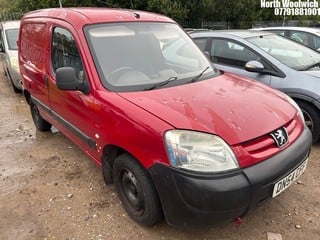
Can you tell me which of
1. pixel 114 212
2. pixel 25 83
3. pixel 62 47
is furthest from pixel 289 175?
pixel 25 83

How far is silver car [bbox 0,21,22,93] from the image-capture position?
24.8 ft

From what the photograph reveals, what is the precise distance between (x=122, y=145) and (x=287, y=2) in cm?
2353

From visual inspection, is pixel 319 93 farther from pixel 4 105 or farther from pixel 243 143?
pixel 4 105

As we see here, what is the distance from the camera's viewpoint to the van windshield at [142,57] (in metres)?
2.98

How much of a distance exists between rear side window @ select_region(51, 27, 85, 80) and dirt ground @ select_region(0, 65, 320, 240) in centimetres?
125

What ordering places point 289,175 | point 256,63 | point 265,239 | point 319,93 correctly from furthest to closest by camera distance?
point 256,63 → point 319,93 → point 265,239 → point 289,175

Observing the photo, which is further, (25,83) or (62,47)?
(25,83)

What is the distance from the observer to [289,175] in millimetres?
2523

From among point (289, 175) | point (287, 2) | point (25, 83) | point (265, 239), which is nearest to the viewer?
point (289, 175)

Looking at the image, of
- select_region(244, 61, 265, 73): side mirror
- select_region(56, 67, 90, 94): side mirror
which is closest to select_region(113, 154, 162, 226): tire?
select_region(56, 67, 90, 94): side mirror

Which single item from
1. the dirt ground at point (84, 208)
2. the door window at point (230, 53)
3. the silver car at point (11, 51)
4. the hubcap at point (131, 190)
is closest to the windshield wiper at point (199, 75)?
the hubcap at point (131, 190)

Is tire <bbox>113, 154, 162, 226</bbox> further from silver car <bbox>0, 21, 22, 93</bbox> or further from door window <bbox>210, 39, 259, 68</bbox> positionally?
silver car <bbox>0, 21, 22, 93</bbox>

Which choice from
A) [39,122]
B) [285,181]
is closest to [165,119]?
[285,181]

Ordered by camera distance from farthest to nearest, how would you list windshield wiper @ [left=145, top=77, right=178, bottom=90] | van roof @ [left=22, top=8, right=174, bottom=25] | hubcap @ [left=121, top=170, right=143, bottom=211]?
van roof @ [left=22, top=8, right=174, bottom=25]
windshield wiper @ [left=145, top=77, right=178, bottom=90]
hubcap @ [left=121, top=170, right=143, bottom=211]
